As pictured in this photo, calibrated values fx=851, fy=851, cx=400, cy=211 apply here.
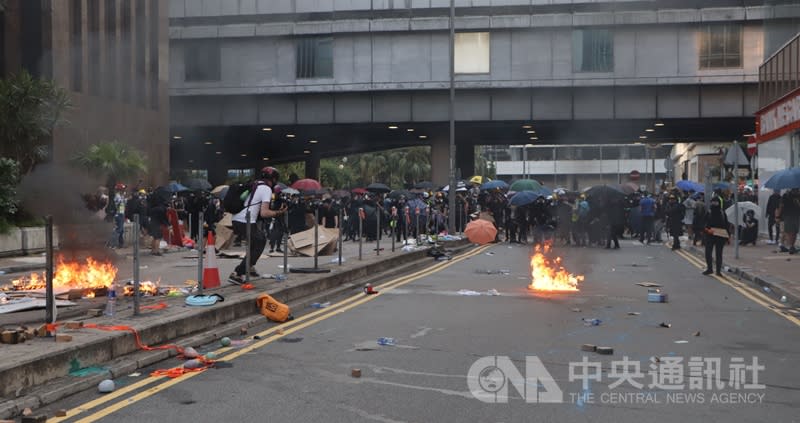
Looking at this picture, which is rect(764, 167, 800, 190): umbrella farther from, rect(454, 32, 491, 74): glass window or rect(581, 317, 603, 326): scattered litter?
rect(454, 32, 491, 74): glass window

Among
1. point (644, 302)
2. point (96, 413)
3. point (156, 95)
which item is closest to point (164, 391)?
point (96, 413)

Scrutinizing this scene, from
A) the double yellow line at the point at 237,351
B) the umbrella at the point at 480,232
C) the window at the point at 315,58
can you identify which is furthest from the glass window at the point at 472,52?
the double yellow line at the point at 237,351

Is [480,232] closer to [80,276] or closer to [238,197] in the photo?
[238,197]

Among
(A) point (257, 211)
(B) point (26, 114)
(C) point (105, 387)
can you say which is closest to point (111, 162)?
(B) point (26, 114)

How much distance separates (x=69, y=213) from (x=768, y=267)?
1313cm

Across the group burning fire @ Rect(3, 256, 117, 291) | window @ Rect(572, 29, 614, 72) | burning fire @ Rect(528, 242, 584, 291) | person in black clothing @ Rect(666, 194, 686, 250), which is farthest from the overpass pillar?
burning fire @ Rect(3, 256, 117, 291)

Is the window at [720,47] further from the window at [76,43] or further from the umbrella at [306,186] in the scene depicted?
the window at [76,43]

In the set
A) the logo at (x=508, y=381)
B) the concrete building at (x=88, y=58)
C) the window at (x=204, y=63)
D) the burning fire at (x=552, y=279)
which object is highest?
the window at (x=204, y=63)

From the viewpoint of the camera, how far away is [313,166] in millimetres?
55938

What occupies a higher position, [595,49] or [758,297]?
[595,49]

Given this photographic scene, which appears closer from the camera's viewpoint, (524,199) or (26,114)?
(26,114)

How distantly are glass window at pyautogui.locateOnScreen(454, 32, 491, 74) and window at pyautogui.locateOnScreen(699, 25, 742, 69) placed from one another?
29.0ft

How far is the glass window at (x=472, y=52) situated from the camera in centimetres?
3691

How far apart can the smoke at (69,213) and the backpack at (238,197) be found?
5.75ft
